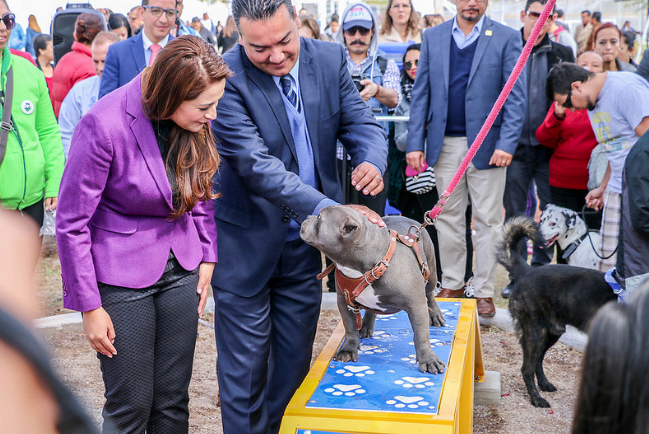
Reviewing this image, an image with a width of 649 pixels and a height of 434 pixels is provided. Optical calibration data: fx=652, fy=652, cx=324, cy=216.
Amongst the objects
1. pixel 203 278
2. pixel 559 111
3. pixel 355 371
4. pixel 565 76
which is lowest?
pixel 355 371

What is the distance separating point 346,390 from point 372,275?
508 mm

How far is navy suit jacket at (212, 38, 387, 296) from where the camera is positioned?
9.46 ft

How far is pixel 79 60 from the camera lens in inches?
263

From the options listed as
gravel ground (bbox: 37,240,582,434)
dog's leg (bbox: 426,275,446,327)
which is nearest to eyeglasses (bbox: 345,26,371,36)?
gravel ground (bbox: 37,240,582,434)

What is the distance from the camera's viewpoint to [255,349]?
3152 mm

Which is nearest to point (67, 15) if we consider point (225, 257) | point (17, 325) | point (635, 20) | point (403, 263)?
point (225, 257)

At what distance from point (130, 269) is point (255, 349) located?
81cm

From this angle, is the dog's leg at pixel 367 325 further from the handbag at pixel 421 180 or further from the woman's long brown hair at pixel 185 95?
the handbag at pixel 421 180

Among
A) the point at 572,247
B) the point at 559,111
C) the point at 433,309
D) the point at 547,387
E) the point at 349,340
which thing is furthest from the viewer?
the point at 559,111

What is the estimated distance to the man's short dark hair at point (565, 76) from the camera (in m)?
5.12

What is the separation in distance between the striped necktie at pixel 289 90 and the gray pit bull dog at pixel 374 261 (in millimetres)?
591

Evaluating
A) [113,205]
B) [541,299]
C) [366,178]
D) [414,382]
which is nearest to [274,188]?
[366,178]

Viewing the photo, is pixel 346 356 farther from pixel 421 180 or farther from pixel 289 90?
pixel 421 180

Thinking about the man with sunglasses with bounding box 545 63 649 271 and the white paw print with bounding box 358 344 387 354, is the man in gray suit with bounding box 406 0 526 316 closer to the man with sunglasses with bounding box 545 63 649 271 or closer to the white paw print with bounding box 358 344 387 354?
the man with sunglasses with bounding box 545 63 649 271
